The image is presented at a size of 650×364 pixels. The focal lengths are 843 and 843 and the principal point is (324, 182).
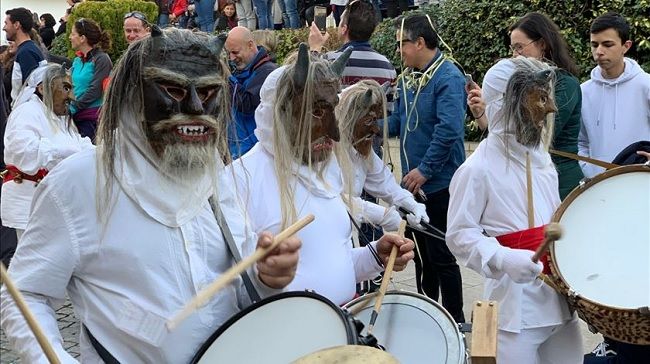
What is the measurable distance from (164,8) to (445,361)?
14.2 m

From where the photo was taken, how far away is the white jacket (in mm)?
5797

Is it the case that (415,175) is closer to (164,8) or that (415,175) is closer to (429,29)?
(429,29)

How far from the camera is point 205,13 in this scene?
46.8 feet

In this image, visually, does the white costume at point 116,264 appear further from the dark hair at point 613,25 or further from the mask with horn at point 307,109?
the dark hair at point 613,25

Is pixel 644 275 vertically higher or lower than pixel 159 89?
lower

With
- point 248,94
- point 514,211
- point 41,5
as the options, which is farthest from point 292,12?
point 41,5

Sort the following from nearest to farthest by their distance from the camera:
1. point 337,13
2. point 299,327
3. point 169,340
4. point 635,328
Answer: point 169,340 → point 299,327 → point 635,328 → point 337,13

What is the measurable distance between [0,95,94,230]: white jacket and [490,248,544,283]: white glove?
3440mm

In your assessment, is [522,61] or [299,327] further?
[522,61]

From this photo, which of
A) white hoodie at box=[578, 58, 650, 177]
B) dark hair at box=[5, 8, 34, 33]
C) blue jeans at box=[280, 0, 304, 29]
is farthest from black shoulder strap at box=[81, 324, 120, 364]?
blue jeans at box=[280, 0, 304, 29]

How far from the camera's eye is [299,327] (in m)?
2.27

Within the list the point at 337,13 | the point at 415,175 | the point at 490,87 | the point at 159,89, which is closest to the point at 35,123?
the point at 415,175

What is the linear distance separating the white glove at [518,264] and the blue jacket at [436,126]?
1.99 m

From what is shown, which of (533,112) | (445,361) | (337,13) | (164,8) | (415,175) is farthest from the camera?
(164,8)
